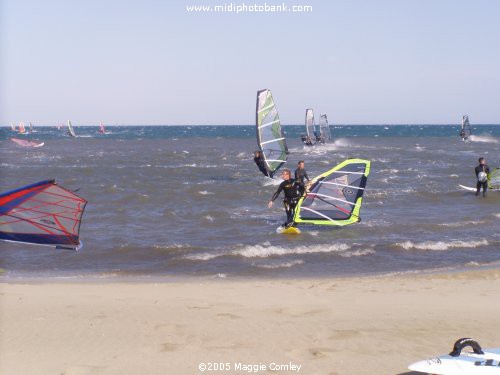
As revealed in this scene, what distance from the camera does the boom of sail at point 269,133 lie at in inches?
715

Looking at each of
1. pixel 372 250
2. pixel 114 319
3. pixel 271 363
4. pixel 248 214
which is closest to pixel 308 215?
pixel 372 250

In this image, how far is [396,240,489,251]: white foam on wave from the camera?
1054 centimetres

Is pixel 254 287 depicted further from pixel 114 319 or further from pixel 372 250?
pixel 372 250

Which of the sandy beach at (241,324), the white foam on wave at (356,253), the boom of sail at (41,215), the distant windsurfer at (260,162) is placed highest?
the boom of sail at (41,215)

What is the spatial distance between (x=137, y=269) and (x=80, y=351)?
13.1ft

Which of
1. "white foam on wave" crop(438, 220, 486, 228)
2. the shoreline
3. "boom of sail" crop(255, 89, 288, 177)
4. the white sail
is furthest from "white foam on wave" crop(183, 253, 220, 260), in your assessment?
the white sail

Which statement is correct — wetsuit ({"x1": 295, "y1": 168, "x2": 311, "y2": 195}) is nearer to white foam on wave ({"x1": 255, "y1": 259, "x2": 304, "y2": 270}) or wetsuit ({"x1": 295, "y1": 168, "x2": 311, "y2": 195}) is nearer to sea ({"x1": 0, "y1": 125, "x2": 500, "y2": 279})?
sea ({"x1": 0, "y1": 125, "x2": 500, "y2": 279})

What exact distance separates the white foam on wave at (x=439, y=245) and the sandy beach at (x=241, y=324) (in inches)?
92.3

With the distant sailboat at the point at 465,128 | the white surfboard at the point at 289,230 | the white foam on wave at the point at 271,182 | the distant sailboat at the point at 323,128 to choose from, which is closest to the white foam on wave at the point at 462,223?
the white surfboard at the point at 289,230

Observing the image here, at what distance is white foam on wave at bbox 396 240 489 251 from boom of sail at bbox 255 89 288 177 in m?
8.01

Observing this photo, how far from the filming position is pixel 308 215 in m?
11.6

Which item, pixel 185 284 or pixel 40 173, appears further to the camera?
pixel 40 173

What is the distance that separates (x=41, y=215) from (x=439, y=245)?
7117mm

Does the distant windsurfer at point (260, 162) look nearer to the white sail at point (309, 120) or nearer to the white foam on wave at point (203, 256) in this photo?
the white foam on wave at point (203, 256)
